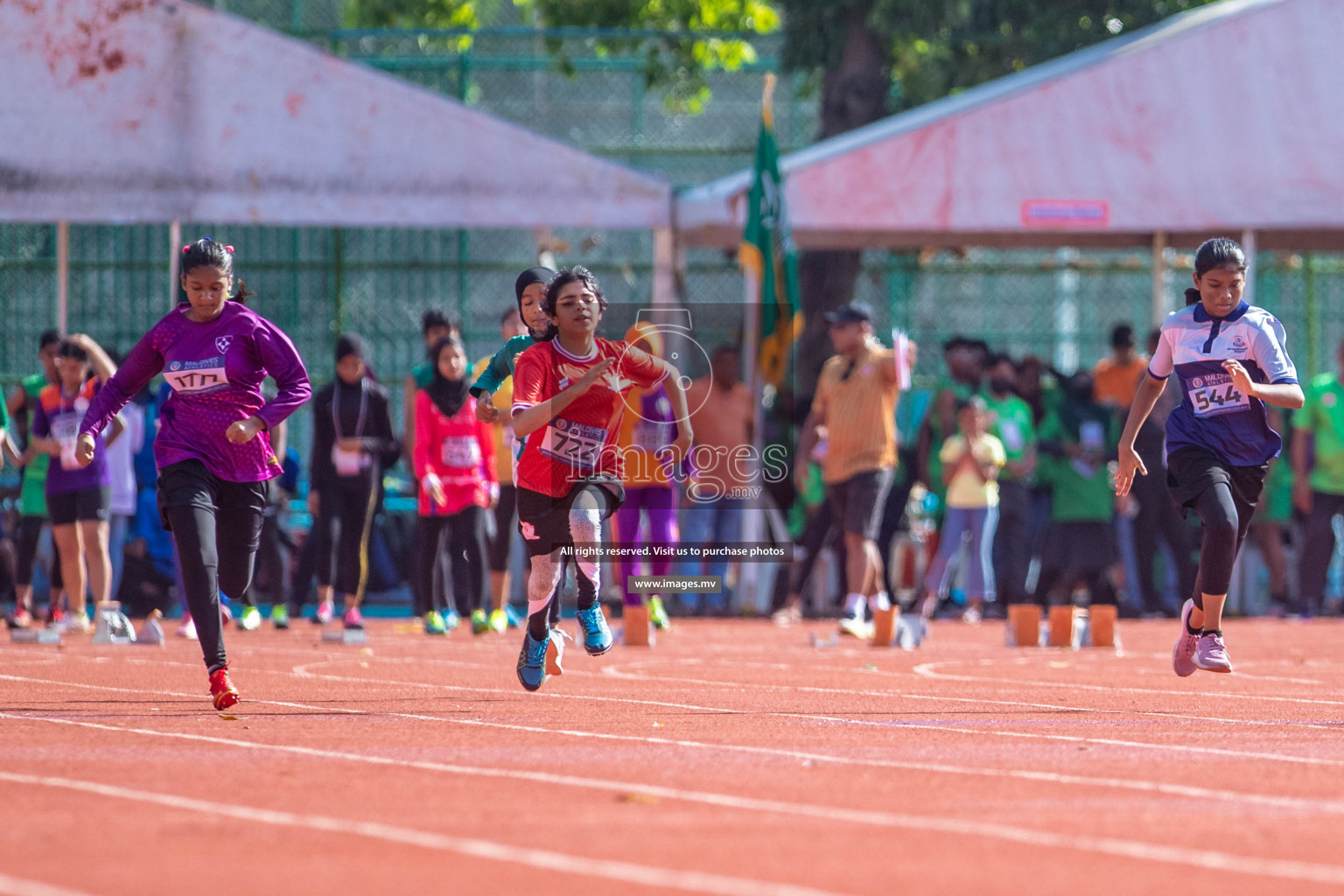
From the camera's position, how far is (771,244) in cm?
1634

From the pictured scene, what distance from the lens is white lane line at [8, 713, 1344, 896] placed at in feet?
15.6

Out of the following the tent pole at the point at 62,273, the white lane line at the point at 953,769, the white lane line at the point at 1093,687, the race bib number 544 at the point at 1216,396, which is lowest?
the white lane line at the point at 1093,687

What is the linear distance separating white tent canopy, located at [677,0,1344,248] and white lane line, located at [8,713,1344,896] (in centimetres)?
1113

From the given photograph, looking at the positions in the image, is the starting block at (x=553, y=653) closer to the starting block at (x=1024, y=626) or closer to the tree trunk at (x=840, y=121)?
the starting block at (x=1024, y=626)

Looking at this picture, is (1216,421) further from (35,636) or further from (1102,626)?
(35,636)

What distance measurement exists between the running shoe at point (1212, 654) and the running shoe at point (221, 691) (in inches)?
176

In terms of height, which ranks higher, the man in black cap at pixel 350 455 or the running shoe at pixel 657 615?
the man in black cap at pixel 350 455

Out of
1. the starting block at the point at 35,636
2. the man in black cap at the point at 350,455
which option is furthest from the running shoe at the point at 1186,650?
the starting block at the point at 35,636

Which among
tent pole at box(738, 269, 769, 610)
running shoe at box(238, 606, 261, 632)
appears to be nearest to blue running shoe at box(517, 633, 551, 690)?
running shoe at box(238, 606, 261, 632)

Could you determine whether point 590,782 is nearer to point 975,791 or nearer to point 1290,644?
point 975,791

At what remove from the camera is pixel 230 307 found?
29.1 ft

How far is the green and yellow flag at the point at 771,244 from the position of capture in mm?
16266

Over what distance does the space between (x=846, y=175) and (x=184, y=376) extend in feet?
30.1

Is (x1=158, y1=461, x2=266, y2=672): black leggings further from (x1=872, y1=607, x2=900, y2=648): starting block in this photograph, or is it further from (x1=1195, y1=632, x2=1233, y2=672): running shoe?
(x1=872, y1=607, x2=900, y2=648): starting block
